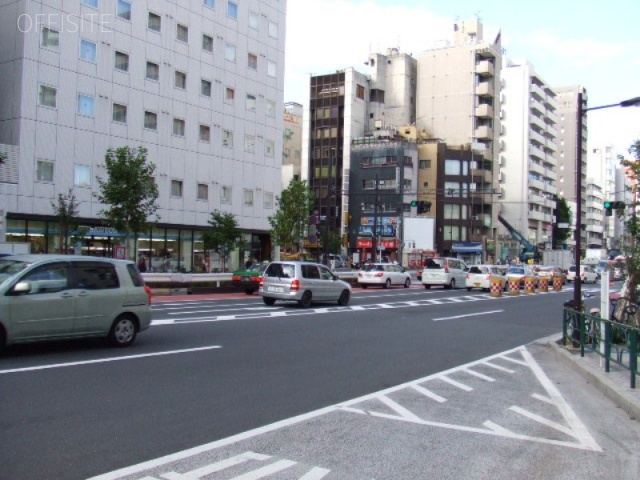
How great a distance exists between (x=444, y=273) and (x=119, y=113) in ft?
75.7

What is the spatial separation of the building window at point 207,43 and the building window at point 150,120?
7414mm

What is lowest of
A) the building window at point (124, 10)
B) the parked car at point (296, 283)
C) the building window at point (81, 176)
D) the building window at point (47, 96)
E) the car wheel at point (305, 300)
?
Result: the car wheel at point (305, 300)

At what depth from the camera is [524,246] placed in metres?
89.9

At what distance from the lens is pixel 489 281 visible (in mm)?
37125

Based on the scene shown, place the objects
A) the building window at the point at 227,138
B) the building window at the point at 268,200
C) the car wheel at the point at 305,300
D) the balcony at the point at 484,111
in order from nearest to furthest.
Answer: the car wheel at the point at 305,300
the building window at the point at 227,138
the building window at the point at 268,200
the balcony at the point at 484,111

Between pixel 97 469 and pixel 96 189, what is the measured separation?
35497mm

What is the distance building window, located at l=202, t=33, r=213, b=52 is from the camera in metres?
46.1

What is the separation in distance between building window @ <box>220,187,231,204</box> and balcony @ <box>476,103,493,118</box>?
171 feet

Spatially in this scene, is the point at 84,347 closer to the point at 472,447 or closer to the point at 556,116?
the point at 472,447

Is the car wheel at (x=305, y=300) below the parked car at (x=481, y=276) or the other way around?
below

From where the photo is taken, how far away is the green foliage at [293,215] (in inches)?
1860

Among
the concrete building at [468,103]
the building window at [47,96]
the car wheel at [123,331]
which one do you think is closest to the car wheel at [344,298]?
the car wheel at [123,331]

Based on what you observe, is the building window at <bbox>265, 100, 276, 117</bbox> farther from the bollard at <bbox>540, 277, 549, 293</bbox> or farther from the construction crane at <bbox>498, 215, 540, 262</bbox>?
the construction crane at <bbox>498, 215, 540, 262</bbox>

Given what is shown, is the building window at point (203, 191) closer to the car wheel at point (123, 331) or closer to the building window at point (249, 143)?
the building window at point (249, 143)
